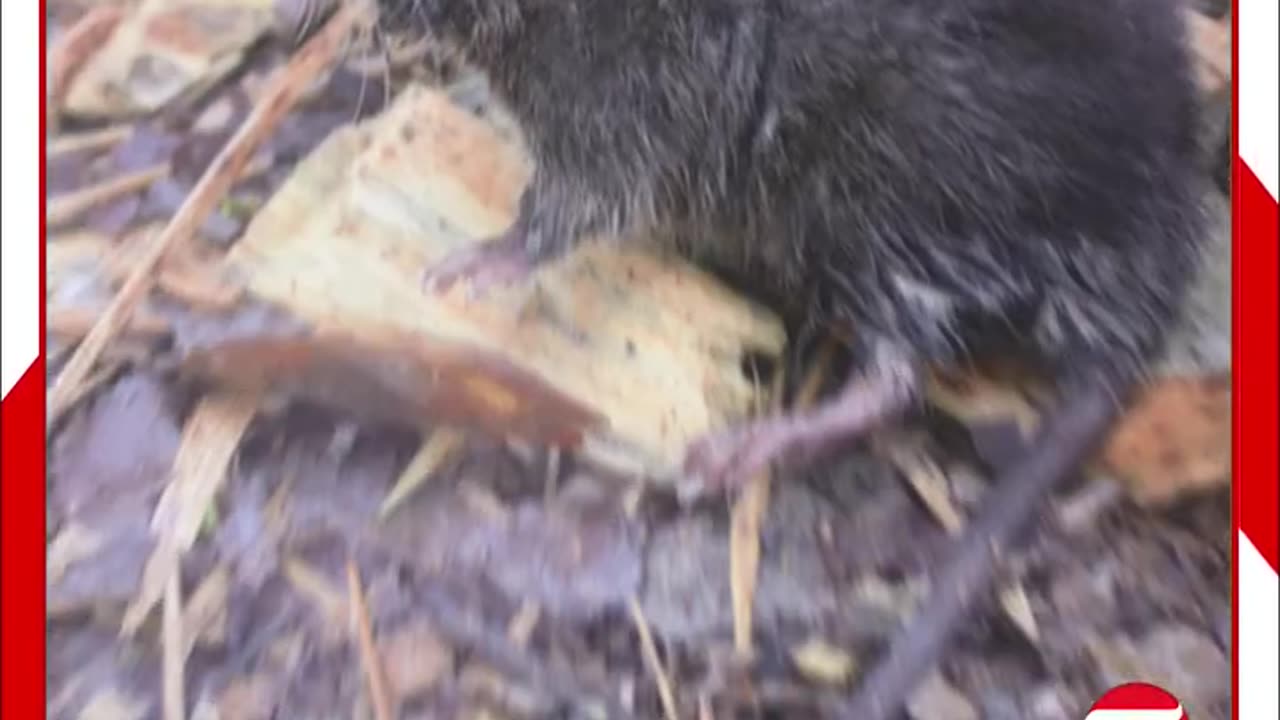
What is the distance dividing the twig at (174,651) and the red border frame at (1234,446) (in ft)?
0.20

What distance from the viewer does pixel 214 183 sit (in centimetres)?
72

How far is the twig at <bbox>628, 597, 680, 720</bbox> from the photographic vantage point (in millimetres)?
662

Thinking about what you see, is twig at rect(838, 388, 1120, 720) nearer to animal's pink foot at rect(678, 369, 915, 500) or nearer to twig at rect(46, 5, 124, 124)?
animal's pink foot at rect(678, 369, 915, 500)

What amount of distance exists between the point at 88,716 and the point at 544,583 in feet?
0.75

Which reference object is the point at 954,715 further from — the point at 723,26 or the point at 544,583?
the point at 723,26

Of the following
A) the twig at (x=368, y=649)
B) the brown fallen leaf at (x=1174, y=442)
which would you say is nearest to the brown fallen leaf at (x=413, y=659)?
the twig at (x=368, y=649)

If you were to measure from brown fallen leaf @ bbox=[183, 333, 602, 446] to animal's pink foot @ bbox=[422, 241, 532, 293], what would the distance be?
0.13 feet

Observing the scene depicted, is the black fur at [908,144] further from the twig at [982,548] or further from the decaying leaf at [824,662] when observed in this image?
the decaying leaf at [824,662]

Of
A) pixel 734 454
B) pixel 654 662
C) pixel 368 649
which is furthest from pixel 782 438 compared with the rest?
pixel 368 649

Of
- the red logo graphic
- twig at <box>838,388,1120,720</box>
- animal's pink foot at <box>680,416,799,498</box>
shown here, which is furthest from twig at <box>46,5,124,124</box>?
the red logo graphic

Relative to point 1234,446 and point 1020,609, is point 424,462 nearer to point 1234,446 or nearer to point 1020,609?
point 1020,609

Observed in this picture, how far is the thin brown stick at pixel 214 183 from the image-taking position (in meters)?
0.68

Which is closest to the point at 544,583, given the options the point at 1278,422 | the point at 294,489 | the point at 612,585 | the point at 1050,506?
the point at 612,585

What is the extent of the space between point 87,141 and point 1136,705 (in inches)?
24.0
